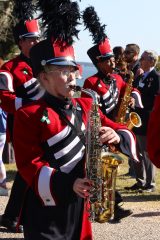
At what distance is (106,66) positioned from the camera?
6918 millimetres

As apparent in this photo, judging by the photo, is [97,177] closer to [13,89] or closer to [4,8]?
[13,89]

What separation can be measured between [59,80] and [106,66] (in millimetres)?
3457

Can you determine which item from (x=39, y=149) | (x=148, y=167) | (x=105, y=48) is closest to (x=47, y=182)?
(x=39, y=149)

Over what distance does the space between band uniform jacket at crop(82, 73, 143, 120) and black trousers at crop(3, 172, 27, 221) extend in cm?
149

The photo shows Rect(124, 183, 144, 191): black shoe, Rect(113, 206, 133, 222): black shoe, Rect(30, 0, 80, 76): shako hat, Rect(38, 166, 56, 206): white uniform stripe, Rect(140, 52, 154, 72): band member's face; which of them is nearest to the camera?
Rect(38, 166, 56, 206): white uniform stripe

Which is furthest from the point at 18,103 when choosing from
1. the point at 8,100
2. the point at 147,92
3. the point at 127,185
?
the point at 127,185

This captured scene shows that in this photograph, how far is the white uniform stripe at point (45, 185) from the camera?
3.24 metres

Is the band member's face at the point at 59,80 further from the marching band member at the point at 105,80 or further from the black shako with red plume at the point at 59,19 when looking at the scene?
the marching band member at the point at 105,80

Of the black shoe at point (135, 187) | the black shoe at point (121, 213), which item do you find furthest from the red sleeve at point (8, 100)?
the black shoe at point (135, 187)

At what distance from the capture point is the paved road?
598cm

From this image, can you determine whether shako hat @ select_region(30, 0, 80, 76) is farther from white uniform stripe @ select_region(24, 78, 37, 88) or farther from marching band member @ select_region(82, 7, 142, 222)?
marching band member @ select_region(82, 7, 142, 222)

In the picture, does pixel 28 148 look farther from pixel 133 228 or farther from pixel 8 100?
pixel 133 228

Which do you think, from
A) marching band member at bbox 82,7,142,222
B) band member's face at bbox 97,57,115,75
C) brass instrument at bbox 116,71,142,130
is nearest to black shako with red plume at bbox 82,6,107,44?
marching band member at bbox 82,7,142,222

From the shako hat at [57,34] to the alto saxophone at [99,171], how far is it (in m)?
0.31
